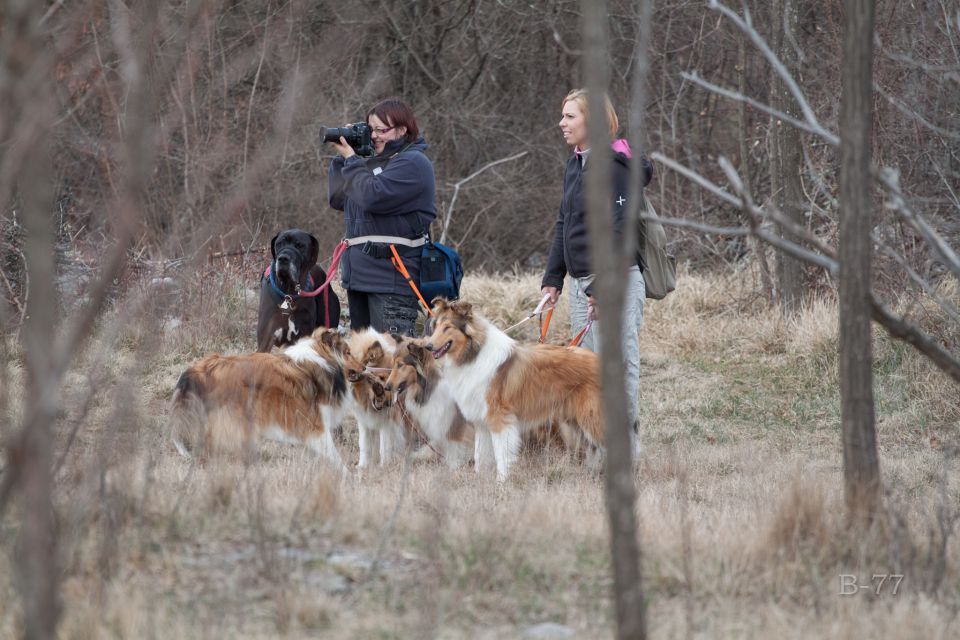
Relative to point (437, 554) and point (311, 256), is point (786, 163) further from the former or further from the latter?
point (437, 554)

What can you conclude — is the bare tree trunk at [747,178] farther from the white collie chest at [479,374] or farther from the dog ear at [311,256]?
the white collie chest at [479,374]

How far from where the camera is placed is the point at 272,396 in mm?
6973

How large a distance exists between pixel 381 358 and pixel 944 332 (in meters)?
5.42

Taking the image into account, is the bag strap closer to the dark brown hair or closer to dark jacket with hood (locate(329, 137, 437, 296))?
dark jacket with hood (locate(329, 137, 437, 296))

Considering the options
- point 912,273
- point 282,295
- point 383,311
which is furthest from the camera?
point 282,295

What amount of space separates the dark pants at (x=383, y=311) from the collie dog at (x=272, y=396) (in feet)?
1.77

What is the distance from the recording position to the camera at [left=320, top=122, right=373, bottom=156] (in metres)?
7.80

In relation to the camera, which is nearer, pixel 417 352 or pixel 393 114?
pixel 417 352

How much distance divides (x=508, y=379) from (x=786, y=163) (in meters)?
6.75

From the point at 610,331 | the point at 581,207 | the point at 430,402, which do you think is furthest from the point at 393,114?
the point at 610,331

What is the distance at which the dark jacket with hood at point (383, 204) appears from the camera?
7.57 meters

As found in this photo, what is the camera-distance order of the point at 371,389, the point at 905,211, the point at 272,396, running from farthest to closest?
the point at 371,389 < the point at 272,396 < the point at 905,211

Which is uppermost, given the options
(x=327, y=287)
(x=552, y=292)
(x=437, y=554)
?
(x=327, y=287)

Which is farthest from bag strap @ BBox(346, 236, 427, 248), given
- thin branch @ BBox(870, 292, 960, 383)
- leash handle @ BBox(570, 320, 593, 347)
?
thin branch @ BBox(870, 292, 960, 383)
